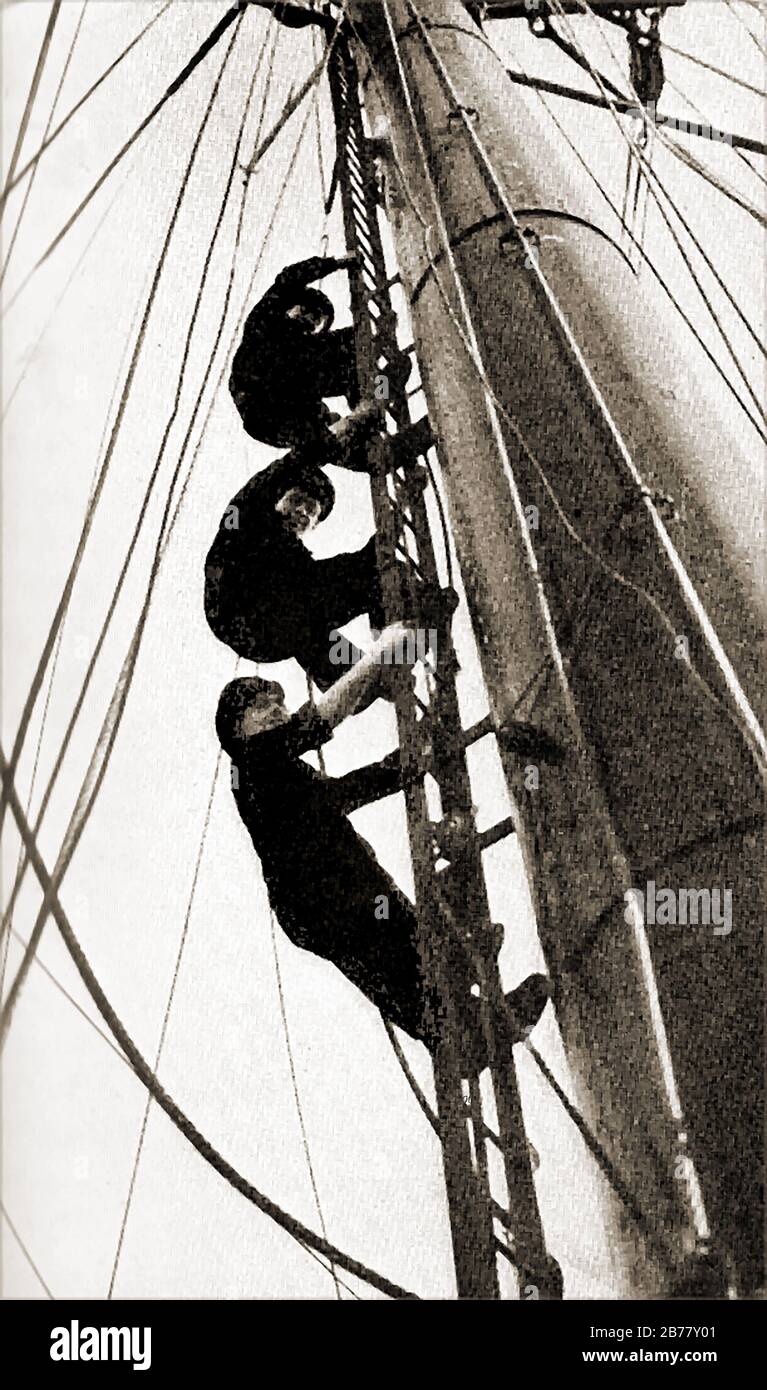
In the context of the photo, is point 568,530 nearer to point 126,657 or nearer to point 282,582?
point 282,582

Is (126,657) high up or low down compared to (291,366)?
down

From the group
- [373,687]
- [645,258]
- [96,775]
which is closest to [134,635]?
[96,775]

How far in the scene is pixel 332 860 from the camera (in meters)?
1.51

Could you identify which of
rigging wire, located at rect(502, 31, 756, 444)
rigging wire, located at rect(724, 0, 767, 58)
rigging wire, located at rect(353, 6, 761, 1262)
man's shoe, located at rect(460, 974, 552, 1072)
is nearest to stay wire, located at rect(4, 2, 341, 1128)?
rigging wire, located at rect(353, 6, 761, 1262)

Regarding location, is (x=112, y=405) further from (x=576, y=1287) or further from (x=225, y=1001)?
(x=576, y=1287)

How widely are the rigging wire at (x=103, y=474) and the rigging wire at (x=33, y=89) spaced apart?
0.64 ft

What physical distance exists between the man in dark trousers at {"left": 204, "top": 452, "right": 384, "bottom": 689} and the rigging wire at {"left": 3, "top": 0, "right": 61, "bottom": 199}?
480 millimetres

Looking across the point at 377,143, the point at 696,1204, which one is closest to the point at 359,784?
the point at 696,1204

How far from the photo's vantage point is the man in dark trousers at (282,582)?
5.03 feet

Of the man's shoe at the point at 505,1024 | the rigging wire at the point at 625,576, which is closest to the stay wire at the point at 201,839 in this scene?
the rigging wire at the point at 625,576

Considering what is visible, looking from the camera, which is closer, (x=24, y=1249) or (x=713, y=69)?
(x=24, y=1249)

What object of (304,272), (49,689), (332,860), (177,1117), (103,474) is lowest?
(177,1117)

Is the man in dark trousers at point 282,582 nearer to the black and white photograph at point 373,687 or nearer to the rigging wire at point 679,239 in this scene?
the black and white photograph at point 373,687

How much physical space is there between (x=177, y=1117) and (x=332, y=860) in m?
0.34
